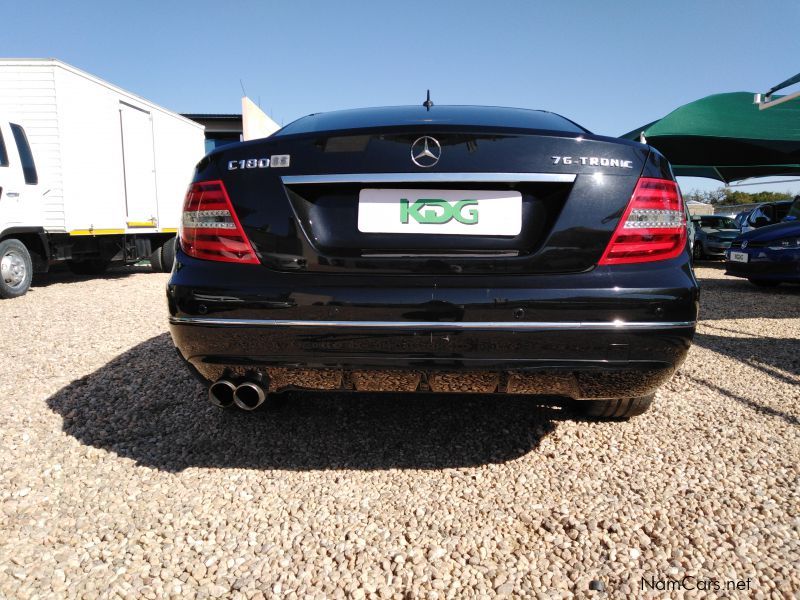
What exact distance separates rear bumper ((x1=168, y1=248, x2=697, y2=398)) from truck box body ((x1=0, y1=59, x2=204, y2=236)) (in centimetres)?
694

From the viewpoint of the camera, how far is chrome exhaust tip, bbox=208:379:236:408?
1.76 m

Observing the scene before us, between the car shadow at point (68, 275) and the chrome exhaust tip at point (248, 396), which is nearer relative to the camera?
the chrome exhaust tip at point (248, 396)

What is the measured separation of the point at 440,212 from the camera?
165cm

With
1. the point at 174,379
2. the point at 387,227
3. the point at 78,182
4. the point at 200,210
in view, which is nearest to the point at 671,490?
the point at 387,227

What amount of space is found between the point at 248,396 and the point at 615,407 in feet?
5.22

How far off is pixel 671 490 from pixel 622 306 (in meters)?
0.81

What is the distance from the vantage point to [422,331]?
1601mm

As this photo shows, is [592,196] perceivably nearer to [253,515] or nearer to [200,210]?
[200,210]

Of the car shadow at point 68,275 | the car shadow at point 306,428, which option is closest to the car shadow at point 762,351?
the car shadow at point 306,428

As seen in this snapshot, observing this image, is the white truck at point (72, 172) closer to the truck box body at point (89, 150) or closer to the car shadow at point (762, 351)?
the truck box body at point (89, 150)

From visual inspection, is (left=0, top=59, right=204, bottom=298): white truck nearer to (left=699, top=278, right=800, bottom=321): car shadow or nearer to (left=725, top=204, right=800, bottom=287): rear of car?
(left=699, top=278, right=800, bottom=321): car shadow

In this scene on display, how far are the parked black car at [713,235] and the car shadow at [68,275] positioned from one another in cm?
1404

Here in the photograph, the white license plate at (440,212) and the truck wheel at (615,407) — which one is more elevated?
the white license plate at (440,212)

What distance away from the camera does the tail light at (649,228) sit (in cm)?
163
